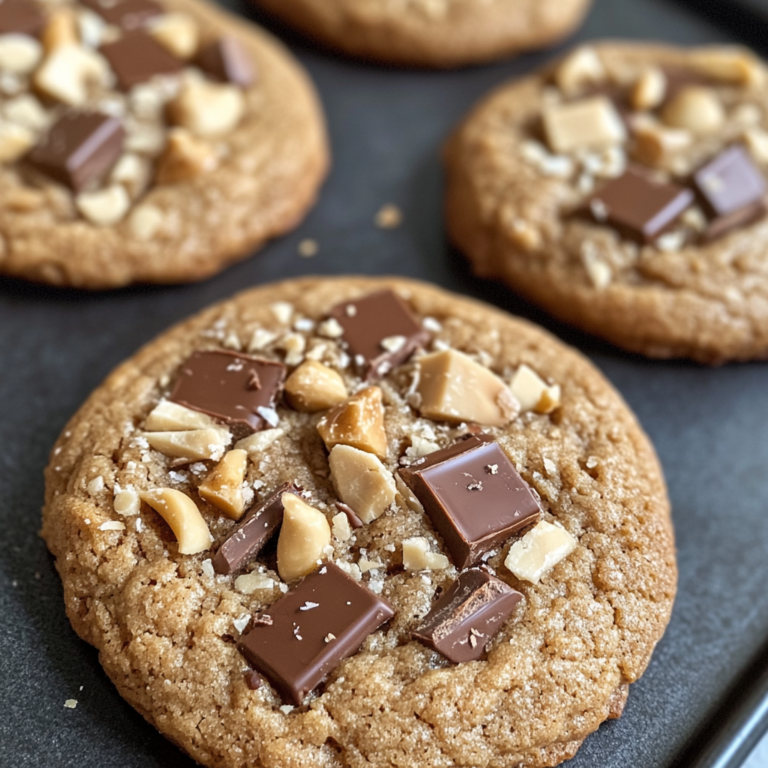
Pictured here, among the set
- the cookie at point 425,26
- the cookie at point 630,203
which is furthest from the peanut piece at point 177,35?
the cookie at point 630,203

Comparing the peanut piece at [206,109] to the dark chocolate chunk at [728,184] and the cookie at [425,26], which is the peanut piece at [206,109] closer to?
the cookie at [425,26]

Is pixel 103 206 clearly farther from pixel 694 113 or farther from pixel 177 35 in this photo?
pixel 694 113

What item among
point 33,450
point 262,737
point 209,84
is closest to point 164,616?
point 262,737

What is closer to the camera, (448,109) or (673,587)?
(673,587)

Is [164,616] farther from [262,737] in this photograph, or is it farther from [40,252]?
[40,252]

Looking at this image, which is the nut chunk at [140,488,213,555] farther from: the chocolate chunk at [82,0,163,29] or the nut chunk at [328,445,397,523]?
the chocolate chunk at [82,0,163,29]

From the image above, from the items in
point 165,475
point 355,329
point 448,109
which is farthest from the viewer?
point 448,109

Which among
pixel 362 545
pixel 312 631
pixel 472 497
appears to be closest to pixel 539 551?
pixel 472 497
